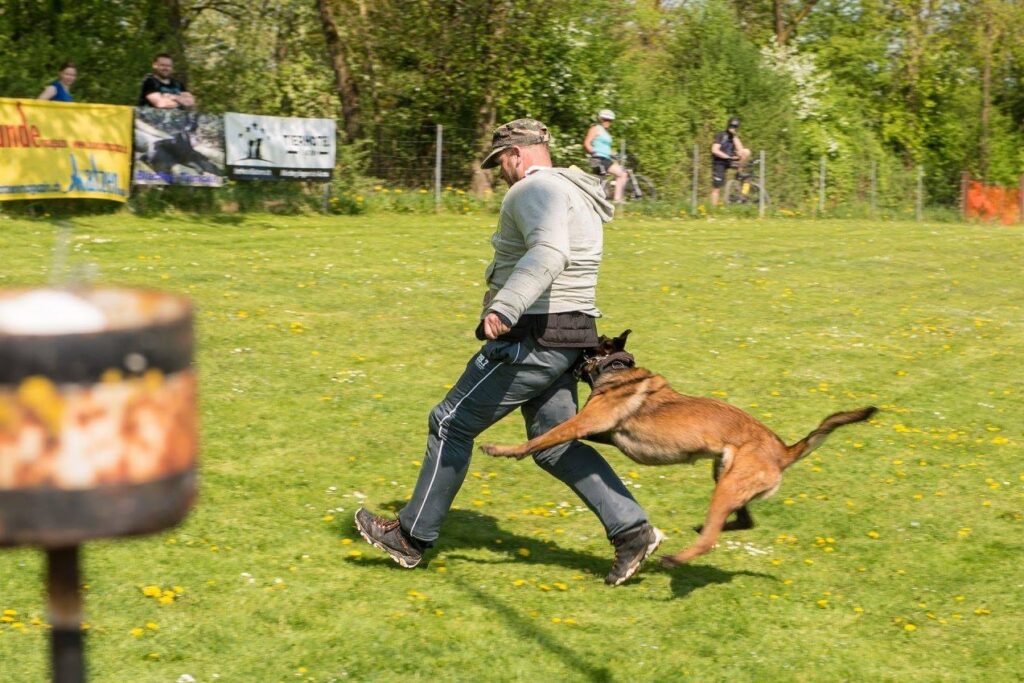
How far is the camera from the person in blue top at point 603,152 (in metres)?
22.2

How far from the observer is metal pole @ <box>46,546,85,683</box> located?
1.48m

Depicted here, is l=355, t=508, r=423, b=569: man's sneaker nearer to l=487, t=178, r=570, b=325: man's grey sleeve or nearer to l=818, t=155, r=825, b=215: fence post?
l=487, t=178, r=570, b=325: man's grey sleeve

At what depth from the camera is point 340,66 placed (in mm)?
23062

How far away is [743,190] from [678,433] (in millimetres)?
21249

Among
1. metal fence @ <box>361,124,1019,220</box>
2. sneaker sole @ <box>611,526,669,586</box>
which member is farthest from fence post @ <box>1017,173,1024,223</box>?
sneaker sole @ <box>611,526,669,586</box>

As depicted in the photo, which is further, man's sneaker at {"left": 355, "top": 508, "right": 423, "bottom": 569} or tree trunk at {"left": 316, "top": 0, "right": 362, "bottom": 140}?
tree trunk at {"left": 316, "top": 0, "right": 362, "bottom": 140}

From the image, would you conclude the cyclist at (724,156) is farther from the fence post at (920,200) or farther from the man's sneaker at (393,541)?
the man's sneaker at (393,541)

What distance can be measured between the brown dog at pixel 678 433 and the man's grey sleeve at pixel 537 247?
62cm

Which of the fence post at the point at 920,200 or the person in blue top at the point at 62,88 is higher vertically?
the person in blue top at the point at 62,88

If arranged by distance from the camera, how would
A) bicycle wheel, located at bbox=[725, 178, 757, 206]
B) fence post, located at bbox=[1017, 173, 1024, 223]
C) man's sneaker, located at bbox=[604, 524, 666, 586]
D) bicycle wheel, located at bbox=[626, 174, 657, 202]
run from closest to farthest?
1. man's sneaker, located at bbox=[604, 524, 666, 586]
2. bicycle wheel, located at bbox=[626, 174, 657, 202]
3. bicycle wheel, located at bbox=[725, 178, 757, 206]
4. fence post, located at bbox=[1017, 173, 1024, 223]

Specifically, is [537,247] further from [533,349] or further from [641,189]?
[641,189]

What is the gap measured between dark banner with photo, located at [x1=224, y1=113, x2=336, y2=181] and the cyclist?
28.7 ft

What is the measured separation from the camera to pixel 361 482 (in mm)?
7254

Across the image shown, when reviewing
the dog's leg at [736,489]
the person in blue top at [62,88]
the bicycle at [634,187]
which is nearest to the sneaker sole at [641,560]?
the dog's leg at [736,489]
